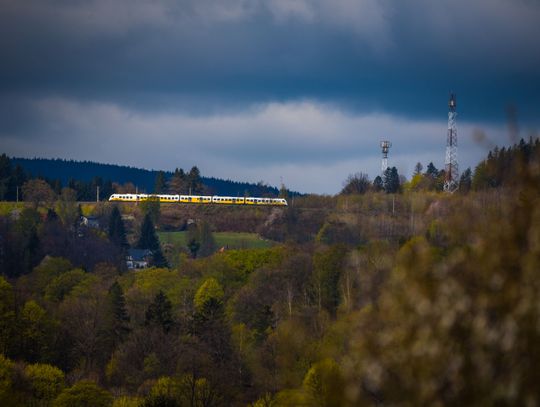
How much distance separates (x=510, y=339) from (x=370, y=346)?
1.64m

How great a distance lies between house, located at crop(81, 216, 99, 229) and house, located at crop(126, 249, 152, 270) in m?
10.3

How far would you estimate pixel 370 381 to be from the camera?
9.96m

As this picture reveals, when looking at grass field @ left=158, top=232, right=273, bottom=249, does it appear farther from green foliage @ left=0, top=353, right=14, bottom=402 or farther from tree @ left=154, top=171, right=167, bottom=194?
green foliage @ left=0, top=353, right=14, bottom=402

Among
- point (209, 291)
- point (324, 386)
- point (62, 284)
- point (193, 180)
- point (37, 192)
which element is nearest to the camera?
point (324, 386)

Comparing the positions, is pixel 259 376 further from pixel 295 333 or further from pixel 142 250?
pixel 142 250

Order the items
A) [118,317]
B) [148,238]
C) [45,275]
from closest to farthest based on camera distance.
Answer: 1. [118,317]
2. [45,275]
3. [148,238]

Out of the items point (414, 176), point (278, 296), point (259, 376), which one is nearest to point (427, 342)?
point (259, 376)

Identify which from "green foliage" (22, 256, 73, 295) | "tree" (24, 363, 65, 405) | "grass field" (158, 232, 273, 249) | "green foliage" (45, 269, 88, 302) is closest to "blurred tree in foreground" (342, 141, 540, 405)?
"tree" (24, 363, 65, 405)

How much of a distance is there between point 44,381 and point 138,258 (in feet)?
249

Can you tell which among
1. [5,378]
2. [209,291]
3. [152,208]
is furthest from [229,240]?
[5,378]

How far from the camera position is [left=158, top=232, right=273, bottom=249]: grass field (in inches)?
4728

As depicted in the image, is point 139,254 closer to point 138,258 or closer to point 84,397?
point 138,258

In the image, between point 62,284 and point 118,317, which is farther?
point 62,284

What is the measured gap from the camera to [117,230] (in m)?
127
